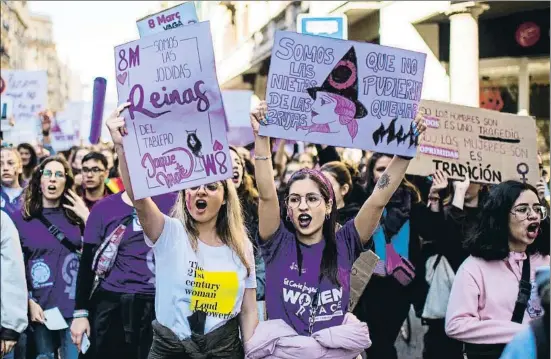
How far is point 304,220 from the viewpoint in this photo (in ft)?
13.4

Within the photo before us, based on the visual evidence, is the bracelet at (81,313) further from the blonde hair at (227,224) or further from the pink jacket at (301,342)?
the pink jacket at (301,342)

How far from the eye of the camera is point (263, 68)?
1135 inches

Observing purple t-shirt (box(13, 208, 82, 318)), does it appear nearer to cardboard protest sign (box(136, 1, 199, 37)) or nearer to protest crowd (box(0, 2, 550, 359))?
protest crowd (box(0, 2, 550, 359))

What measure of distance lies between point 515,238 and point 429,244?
1.88 m

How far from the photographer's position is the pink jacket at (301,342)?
12.7 ft

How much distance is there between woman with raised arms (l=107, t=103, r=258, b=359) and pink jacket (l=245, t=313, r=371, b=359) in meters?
0.14

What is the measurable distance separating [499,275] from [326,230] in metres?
Answer: 0.86

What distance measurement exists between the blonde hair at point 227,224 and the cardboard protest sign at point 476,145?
2.20 metres

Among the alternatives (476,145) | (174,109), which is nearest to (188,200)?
(174,109)

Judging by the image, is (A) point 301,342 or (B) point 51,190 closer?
(A) point 301,342

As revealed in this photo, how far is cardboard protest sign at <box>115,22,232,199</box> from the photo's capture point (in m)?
4.15

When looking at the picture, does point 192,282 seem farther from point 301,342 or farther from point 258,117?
point 258,117

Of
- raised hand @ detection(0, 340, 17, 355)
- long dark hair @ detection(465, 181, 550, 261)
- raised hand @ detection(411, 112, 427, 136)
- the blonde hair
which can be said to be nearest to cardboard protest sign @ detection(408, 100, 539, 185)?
long dark hair @ detection(465, 181, 550, 261)

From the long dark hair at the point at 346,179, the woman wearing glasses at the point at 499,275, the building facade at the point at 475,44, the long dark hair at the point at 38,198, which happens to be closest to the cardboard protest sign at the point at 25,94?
the building facade at the point at 475,44
